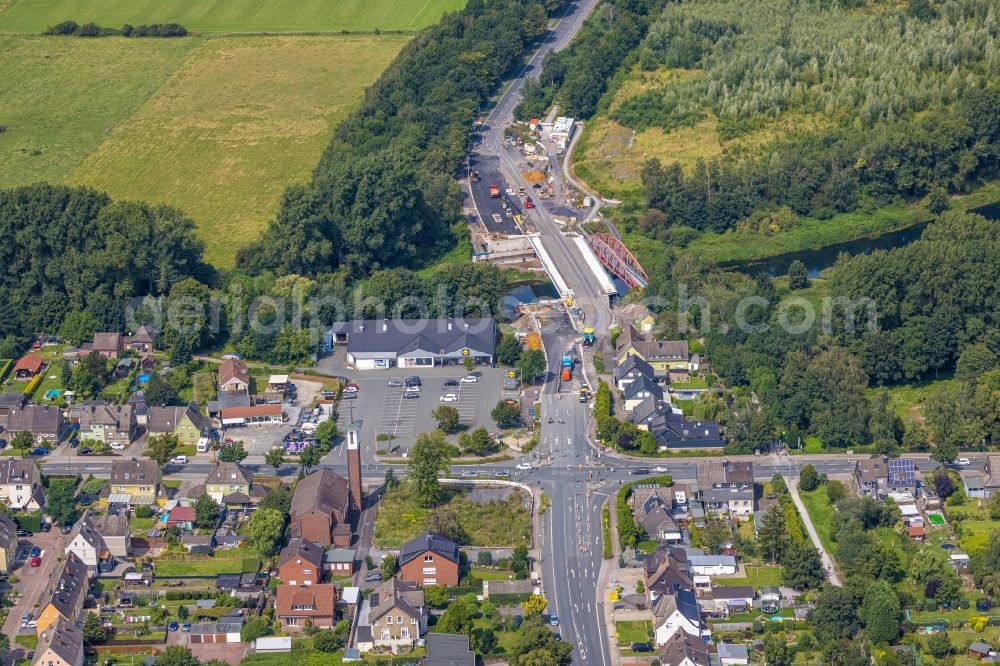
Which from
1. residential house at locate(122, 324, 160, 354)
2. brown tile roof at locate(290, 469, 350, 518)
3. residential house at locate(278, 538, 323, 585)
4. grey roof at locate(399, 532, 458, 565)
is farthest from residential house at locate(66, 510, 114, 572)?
residential house at locate(122, 324, 160, 354)

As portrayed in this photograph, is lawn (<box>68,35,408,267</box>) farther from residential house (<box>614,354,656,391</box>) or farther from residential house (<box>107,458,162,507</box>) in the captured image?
residential house (<box>614,354,656,391</box>)

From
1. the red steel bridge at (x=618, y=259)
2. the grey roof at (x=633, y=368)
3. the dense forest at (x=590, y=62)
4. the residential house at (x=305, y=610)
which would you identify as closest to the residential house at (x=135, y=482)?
the residential house at (x=305, y=610)

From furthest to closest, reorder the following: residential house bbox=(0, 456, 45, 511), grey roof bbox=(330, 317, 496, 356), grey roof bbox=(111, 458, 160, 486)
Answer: grey roof bbox=(330, 317, 496, 356) → grey roof bbox=(111, 458, 160, 486) → residential house bbox=(0, 456, 45, 511)

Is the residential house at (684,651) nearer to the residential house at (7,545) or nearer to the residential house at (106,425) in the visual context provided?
the residential house at (7,545)

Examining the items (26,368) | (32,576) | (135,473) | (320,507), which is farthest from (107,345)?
(320,507)

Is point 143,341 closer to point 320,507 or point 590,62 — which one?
point 320,507

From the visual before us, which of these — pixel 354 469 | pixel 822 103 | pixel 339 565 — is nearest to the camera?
pixel 339 565
